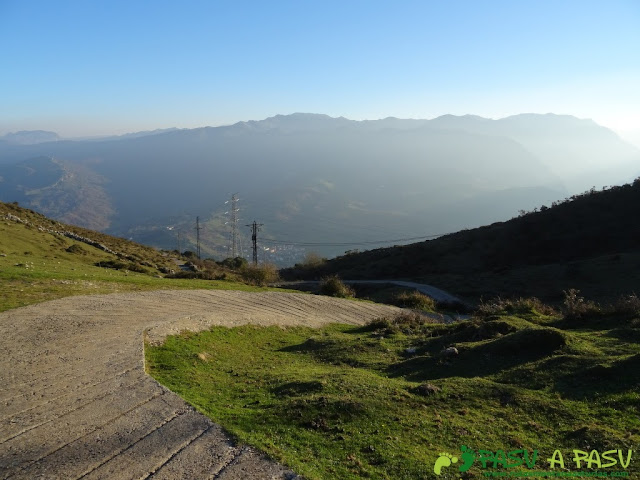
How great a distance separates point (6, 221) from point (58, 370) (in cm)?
3016

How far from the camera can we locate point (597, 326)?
15547 mm

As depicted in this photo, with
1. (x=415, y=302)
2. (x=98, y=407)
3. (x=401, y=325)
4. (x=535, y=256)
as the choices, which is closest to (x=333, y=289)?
Result: (x=415, y=302)

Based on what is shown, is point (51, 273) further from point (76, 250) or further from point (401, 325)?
point (401, 325)

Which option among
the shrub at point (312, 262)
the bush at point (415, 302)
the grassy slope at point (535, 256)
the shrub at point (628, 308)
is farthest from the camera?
the shrub at point (312, 262)

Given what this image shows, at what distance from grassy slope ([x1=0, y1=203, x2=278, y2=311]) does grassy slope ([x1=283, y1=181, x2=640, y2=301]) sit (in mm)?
22919

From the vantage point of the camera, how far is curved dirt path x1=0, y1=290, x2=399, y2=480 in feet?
21.3

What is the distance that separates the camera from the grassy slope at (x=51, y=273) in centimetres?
1752

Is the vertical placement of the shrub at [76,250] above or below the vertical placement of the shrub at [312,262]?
above

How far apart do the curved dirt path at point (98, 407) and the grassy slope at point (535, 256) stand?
90.3 ft

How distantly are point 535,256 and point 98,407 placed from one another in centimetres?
4511

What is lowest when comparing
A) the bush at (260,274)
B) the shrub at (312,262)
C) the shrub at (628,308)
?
the shrub at (312,262)

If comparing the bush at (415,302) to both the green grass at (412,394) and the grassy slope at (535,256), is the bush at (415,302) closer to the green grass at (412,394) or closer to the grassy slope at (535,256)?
the grassy slope at (535,256)

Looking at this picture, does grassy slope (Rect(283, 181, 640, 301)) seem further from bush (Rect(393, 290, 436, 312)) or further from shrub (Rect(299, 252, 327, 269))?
bush (Rect(393, 290, 436, 312))

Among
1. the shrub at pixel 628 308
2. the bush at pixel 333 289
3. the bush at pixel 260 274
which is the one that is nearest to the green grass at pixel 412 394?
the shrub at pixel 628 308
